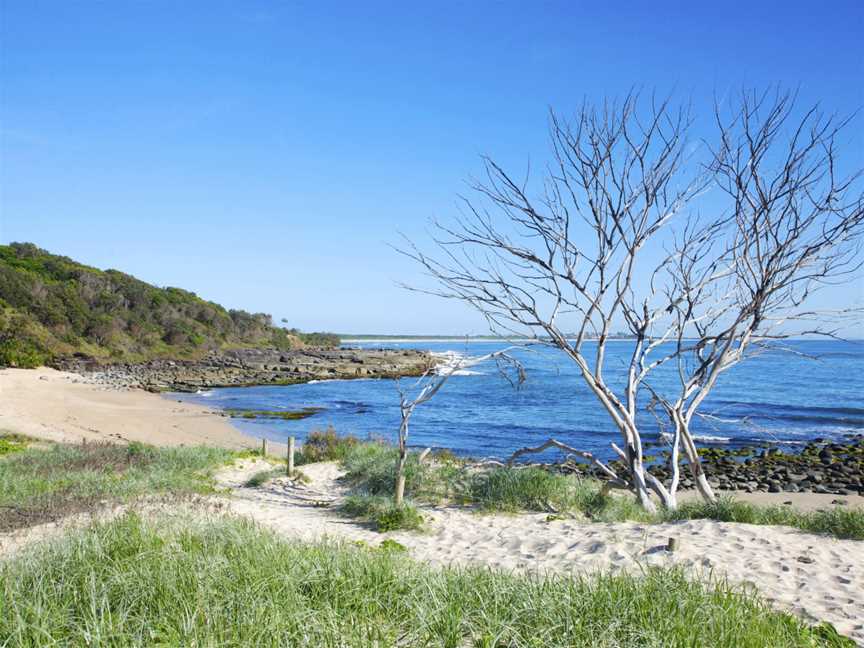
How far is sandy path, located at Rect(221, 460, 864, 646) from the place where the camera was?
17.9 ft

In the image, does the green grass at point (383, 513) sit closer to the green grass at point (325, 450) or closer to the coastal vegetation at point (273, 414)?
the green grass at point (325, 450)

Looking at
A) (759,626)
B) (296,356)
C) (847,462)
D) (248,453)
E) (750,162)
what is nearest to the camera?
(759,626)

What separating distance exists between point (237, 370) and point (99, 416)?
77.9 feet

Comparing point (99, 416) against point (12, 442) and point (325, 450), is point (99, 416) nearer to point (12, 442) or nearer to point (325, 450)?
point (12, 442)

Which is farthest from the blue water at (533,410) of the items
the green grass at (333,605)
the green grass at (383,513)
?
the green grass at (333,605)

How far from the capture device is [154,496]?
8742 mm

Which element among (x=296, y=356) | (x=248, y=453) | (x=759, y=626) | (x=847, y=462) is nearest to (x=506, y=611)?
(x=759, y=626)

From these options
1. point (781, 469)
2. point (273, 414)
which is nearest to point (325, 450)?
point (781, 469)

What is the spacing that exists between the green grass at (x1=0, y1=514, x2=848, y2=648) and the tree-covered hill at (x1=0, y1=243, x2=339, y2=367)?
122ft

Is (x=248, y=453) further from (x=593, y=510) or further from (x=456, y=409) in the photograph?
(x=456, y=409)

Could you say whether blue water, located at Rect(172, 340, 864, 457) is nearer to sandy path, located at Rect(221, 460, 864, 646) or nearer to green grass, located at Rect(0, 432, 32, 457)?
sandy path, located at Rect(221, 460, 864, 646)

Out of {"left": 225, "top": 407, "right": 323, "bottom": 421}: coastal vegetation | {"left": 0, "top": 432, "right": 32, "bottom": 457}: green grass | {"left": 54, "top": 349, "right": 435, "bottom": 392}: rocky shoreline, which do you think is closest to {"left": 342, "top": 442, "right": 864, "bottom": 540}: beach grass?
{"left": 0, "top": 432, "right": 32, "bottom": 457}: green grass

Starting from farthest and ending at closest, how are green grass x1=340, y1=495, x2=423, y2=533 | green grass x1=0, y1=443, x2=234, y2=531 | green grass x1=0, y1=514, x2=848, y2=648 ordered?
green grass x1=340, y1=495, x2=423, y2=533 < green grass x1=0, y1=443, x2=234, y2=531 < green grass x1=0, y1=514, x2=848, y2=648

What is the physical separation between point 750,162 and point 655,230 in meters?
1.63
